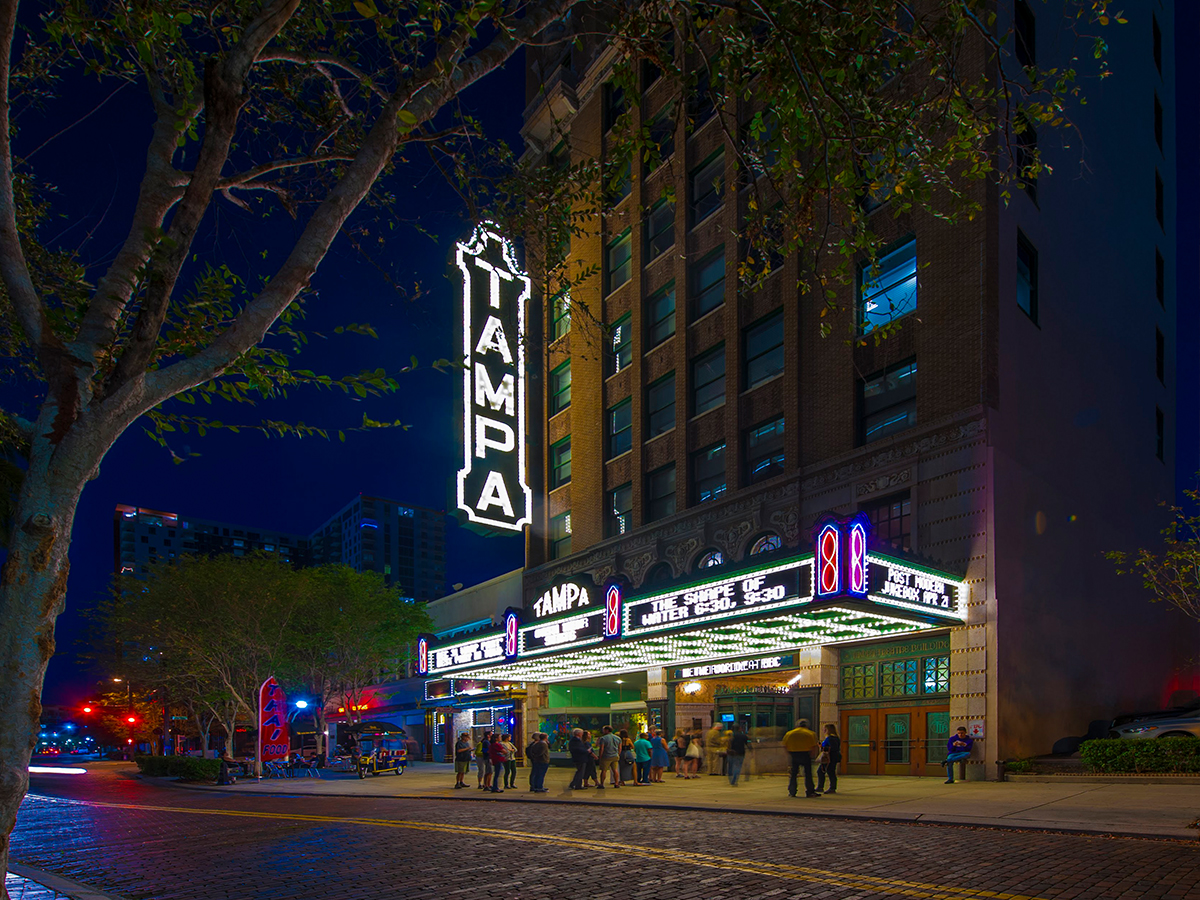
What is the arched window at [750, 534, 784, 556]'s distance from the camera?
27.8 m

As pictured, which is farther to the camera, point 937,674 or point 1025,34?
point 1025,34

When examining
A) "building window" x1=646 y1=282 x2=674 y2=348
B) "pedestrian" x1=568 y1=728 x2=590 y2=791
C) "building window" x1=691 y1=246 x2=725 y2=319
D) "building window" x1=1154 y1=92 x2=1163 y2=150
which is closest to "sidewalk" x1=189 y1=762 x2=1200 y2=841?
"pedestrian" x1=568 y1=728 x2=590 y2=791

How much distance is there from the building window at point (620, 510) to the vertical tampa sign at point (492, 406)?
13.1ft

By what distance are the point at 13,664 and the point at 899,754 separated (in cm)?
2219

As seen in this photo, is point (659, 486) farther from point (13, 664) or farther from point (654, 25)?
point (13, 664)

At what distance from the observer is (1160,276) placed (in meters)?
34.0

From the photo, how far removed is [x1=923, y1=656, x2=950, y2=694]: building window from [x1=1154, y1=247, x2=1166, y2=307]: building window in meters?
19.0

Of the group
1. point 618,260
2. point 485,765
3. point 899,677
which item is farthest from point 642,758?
point 618,260

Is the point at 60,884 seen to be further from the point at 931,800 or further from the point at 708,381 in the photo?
the point at 708,381

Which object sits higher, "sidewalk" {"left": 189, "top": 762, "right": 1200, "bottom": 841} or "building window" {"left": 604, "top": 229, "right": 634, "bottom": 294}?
"building window" {"left": 604, "top": 229, "right": 634, "bottom": 294}

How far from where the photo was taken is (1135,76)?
32.7 m

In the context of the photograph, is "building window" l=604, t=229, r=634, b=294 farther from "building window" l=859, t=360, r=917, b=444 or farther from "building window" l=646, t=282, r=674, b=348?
"building window" l=859, t=360, r=917, b=444

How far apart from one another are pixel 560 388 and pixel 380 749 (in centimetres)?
1686

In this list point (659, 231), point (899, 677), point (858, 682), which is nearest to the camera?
point (899, 677)
